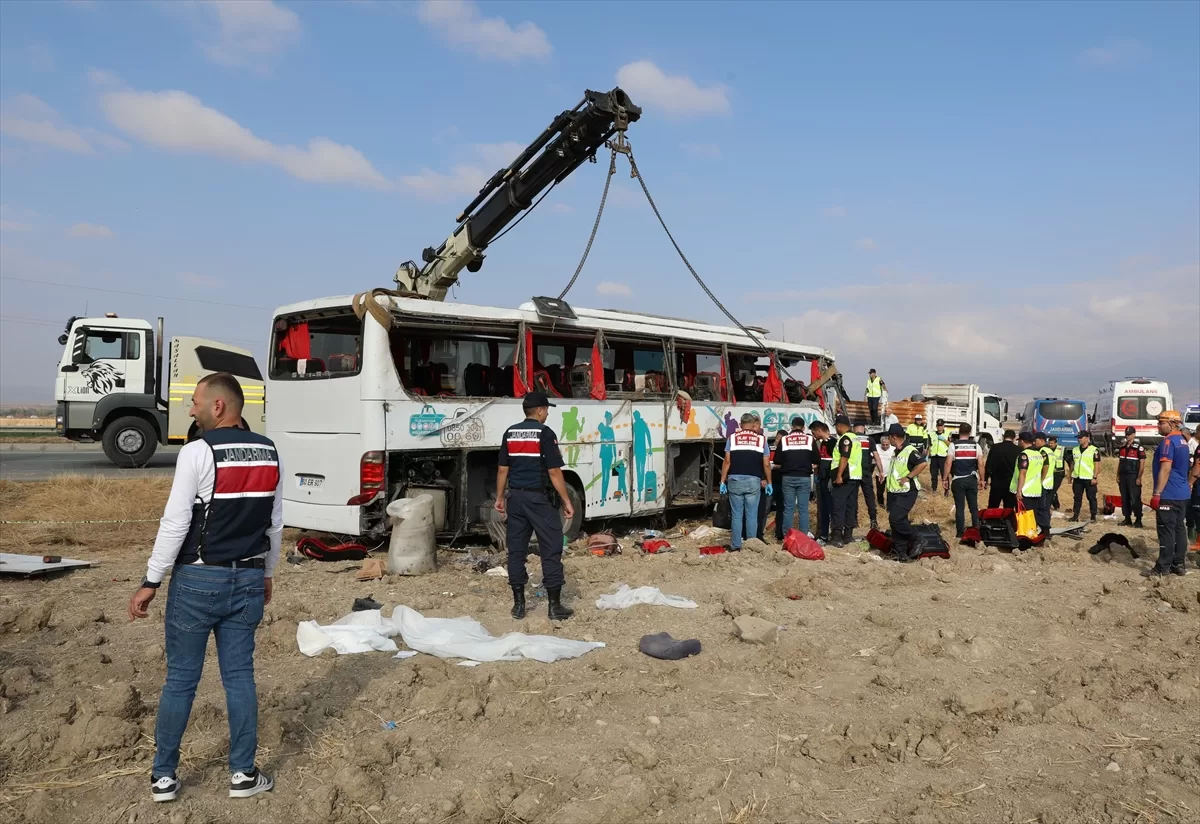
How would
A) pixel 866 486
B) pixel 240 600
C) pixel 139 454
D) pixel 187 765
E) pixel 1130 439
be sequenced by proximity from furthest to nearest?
pixel 139 454, pixel 1130 439, pixel 866 486, pixel 187 765, pixel 240 600

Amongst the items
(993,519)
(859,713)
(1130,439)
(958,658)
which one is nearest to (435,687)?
(859,713)

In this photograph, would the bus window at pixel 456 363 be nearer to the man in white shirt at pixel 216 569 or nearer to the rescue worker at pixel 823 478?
the rescue worker at pixel 823 478

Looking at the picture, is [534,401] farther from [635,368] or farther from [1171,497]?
[1171,497]

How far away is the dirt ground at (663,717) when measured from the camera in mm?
3416

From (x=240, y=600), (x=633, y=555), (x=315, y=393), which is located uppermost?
(x=315, y=393)

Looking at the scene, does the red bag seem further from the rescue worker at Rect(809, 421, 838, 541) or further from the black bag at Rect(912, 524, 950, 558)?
the rescue worker at Rect(809, 421, 838, 541)

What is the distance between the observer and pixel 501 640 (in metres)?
5.46

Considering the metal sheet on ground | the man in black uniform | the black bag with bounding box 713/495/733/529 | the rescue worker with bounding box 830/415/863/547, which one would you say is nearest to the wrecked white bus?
the black bag with bounding box 713/495/733/529

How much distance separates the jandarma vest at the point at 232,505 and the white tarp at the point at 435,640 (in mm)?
2130

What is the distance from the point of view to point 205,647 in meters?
3.37

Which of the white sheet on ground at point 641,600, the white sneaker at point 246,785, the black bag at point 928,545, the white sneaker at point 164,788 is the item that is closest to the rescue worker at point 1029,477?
the black bag at point 928,545

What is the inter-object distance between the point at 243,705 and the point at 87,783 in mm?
768

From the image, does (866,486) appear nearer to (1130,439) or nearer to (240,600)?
(1130,439)

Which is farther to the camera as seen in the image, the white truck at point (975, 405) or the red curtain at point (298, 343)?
the white truck at point (975, 405)
